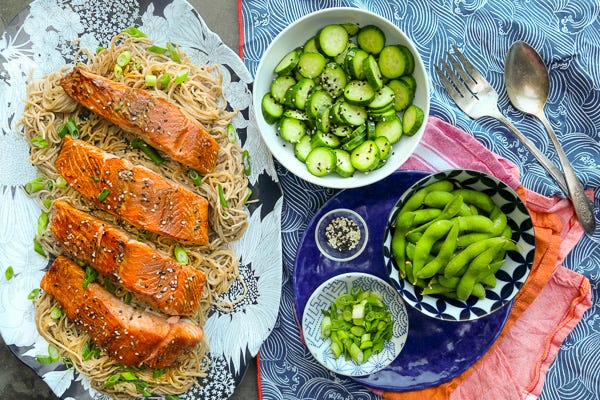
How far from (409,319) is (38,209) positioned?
8.47ft

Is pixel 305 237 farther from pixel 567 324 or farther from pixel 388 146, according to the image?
pixel 567 324

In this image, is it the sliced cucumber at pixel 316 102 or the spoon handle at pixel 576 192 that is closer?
the sliced cucumber at pixel 316 102

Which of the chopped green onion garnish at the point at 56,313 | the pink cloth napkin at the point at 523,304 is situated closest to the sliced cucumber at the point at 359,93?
the pink cloth napkin at the point at 523,304

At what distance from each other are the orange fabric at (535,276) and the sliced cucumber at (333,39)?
150 centimetres

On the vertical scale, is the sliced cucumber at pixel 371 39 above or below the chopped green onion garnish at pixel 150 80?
above

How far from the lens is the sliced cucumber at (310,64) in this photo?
3408 millimetres

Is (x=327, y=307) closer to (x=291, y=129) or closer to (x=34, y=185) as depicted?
(x=291, y=129)

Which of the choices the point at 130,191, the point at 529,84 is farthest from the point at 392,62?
the point at 130,191

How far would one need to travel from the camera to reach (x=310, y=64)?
11.2 feet

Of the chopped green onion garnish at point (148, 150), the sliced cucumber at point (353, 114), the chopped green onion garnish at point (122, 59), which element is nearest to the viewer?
the sliced cucumber at point (353, 114)

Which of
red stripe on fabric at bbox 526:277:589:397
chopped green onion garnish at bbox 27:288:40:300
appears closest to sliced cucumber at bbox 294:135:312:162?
chopped green onion garnish at bbox 27:288:40:300

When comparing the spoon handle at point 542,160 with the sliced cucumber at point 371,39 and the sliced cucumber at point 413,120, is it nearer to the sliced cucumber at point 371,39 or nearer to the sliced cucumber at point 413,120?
the sliced cucumber at point 413,120

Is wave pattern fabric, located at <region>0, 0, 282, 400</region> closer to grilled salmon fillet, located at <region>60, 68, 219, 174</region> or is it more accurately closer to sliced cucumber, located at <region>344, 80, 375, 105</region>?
grilled salmon fillet, located at <region>60, 68, 219, 174</region>

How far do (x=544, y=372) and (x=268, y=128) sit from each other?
2473 millimetres
